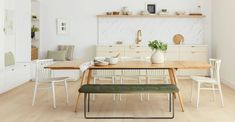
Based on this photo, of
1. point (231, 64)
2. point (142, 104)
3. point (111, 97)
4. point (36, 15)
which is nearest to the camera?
point (142, 104)

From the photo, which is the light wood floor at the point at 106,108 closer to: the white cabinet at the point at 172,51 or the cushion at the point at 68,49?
the white cabinet at the point at 172,51

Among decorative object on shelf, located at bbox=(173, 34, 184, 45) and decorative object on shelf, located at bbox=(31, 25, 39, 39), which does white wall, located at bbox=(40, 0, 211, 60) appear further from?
decorative object on shelf, located at bbox=(173, 34, 184, 45)

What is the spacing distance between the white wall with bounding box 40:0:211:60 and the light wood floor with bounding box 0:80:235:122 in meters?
2.83

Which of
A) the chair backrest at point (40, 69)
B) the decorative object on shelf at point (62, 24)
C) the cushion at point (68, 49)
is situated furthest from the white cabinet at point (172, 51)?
the chair backrest at point (40, 69)

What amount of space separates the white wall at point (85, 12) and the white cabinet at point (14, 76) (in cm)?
150

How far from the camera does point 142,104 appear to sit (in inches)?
203

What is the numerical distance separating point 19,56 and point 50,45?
141 centimetres

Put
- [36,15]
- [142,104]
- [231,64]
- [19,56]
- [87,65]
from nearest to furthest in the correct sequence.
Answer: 1. [87,65]
2. [142,104]
3. [231,64]
4. [19,56]
5. [36,15]

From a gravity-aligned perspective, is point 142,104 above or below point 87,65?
below

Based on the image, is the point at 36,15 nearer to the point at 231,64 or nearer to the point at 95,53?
the point at 95,53

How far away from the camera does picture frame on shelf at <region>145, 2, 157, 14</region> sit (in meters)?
8.62

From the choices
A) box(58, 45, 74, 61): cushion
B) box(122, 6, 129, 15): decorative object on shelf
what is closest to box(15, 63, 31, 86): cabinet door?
box(58, 45, 74, 61): cushion

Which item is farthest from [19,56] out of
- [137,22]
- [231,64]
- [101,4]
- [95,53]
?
[231,64]

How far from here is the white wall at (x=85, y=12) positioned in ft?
28.4
